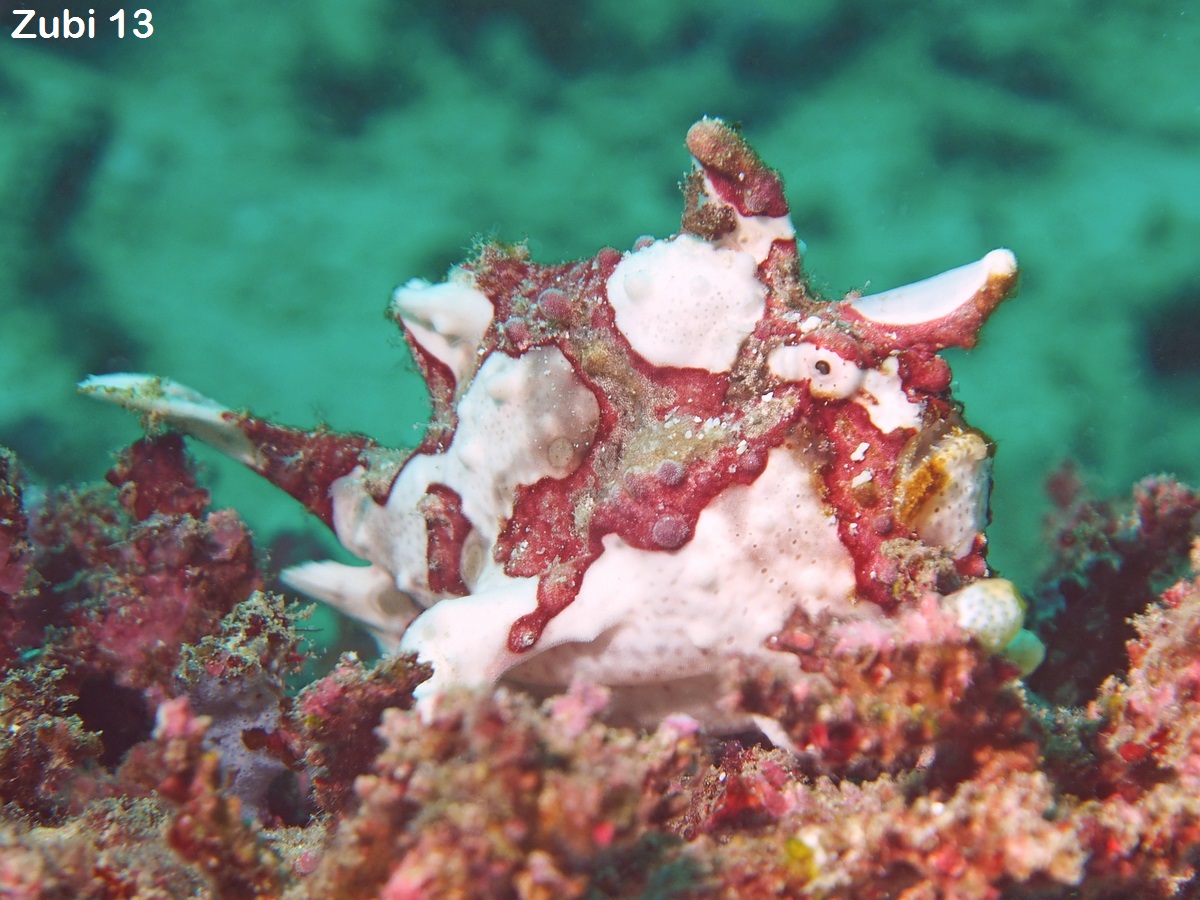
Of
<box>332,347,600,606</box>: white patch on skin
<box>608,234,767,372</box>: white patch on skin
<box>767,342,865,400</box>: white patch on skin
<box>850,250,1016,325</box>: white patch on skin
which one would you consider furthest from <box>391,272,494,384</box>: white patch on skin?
<box>850,250,1016,325</box>: white patch on skin

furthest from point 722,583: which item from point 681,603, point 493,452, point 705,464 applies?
point 493,452

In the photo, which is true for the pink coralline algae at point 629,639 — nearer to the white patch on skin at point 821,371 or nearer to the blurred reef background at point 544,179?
the white patch on skin at point 821,371

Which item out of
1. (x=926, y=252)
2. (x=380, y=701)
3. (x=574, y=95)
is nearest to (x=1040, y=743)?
(x=380, y=701)

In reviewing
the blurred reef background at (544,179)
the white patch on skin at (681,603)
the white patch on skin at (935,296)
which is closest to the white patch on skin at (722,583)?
the white patch on skin at (681,603)

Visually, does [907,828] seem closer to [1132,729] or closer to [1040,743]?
[1040,743]

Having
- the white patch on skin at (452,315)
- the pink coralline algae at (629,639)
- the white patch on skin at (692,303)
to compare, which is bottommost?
the pink coralline algae at (629,639)

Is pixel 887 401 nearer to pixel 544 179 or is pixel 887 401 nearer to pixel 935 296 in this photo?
pixel 935 296

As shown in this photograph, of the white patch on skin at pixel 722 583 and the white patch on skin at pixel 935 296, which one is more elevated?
the white patch on skin at pixel 935 296

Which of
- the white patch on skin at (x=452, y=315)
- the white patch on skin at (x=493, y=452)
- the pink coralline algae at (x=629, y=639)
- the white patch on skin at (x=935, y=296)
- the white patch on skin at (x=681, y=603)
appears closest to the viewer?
the pink coralline algae at (x=629, y=639)
